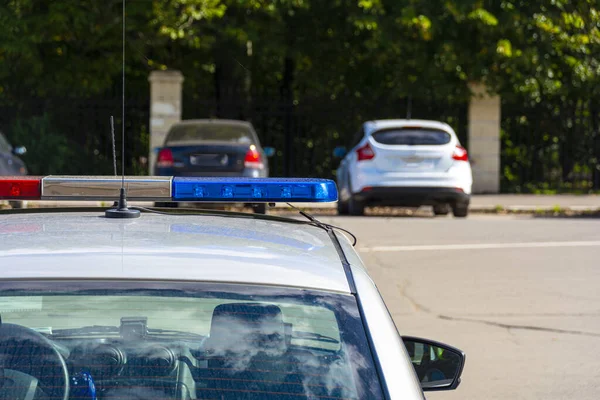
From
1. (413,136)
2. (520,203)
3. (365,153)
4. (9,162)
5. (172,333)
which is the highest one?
(172,333)

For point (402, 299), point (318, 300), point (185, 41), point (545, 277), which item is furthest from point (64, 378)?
point (185, 41)

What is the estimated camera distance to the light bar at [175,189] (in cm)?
360

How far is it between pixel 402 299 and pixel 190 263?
7696 mm

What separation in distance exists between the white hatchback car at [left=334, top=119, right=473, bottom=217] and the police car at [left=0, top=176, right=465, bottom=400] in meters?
15.3

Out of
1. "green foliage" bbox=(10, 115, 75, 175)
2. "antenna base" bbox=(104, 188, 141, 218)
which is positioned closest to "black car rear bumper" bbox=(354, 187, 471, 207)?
"green foliage" bbox=(10, 115, 75, 175)

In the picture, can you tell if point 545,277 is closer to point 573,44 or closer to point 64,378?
point 64,378

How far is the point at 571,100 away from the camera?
1067 inches

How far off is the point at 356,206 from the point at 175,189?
1498 cm

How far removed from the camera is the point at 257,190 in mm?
3615

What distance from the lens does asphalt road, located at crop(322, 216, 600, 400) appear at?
7488 millimetres

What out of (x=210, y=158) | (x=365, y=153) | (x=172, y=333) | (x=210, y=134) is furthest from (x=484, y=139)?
(x=172, y=333)

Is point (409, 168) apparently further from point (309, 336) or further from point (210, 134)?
point (309, 336)

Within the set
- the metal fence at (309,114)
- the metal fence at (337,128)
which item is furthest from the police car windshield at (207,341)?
the metal fence at (309,114)

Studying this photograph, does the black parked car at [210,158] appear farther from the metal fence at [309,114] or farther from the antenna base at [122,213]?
the antenna base at [122,213]
